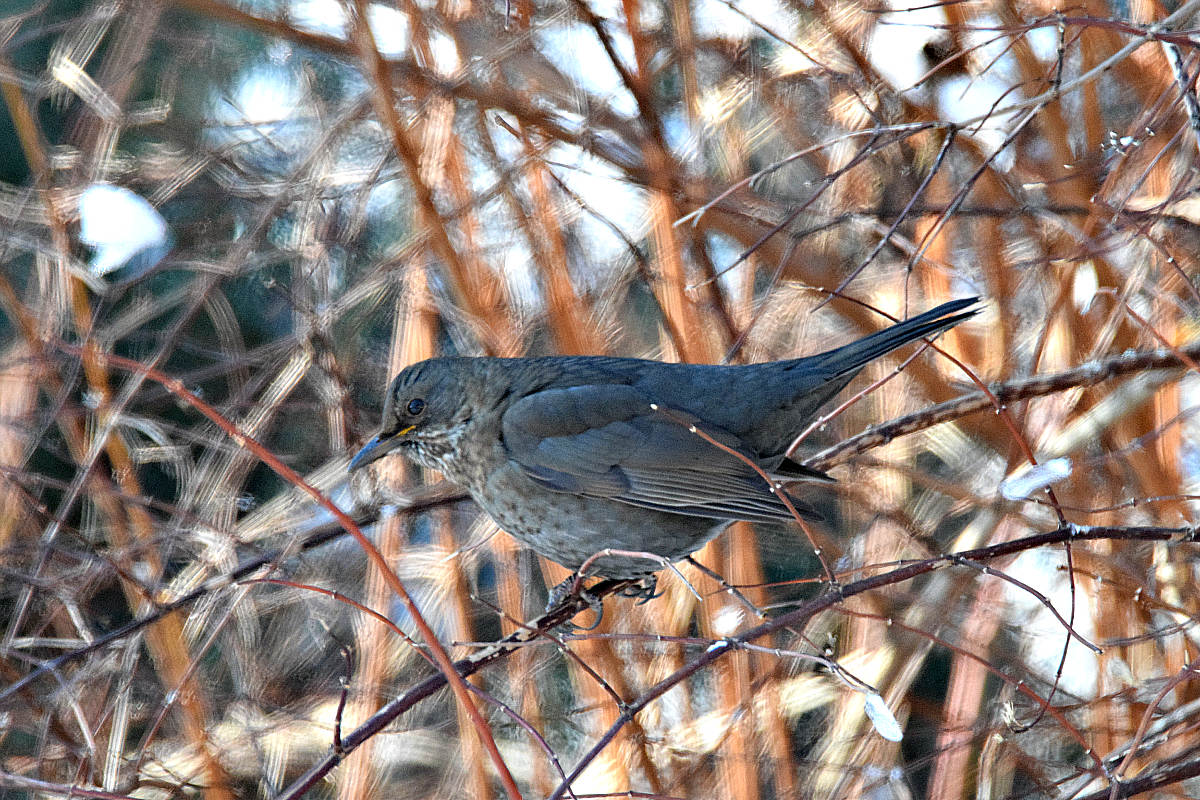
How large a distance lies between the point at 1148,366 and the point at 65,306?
3605 millimetres

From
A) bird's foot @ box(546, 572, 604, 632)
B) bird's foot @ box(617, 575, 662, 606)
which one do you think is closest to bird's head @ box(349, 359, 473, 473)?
bird's foot @ box(546, 572, 604, 632)

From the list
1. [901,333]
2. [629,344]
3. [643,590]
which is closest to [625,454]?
[643,590]

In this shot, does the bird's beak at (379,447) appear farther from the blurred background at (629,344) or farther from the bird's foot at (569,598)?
the bird's foot at (569,598)

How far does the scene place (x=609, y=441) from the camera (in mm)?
3396

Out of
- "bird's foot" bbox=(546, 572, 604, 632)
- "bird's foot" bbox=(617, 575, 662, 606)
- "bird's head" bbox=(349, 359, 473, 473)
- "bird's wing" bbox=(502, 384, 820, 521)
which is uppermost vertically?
"bird's head" bbox=(349, 359, 473, 473)

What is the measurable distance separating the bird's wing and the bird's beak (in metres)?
0.35

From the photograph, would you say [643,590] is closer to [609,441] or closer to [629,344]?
[609,441]

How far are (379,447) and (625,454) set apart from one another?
0.80m

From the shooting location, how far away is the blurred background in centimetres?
321

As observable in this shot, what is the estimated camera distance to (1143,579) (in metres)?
3.20

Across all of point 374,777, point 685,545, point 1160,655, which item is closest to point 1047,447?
point 1160,655

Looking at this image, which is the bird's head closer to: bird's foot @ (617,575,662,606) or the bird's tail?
bird's foot @ (617,575,662,606)

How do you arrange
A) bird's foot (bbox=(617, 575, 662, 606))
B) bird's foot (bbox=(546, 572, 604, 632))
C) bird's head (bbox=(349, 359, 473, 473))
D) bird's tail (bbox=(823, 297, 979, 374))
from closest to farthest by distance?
bird's tail (bbox=(823, 297, 979, 374))
bird's foot (bbox=(546, 572, 604, 632))
bird's head (bbox=(349, 359, 473, 473))
bird's foot (bbox=(617, 575, 662, 606))

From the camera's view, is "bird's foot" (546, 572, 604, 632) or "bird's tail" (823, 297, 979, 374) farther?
"bird's foot" (546, 572, 604, 632)
